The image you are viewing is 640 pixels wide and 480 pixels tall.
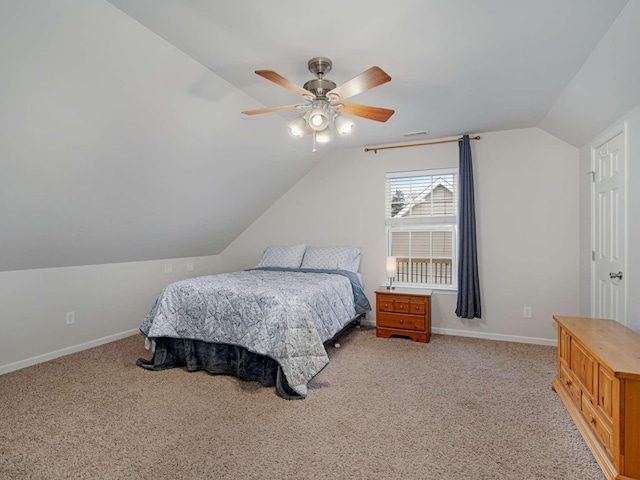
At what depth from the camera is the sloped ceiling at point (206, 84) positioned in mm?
1904

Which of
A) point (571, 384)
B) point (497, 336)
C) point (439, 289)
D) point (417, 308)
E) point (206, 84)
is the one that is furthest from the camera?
point (439, 289)

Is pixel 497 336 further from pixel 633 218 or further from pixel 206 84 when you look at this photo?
pixel 206 84

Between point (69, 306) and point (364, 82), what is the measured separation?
3576mm

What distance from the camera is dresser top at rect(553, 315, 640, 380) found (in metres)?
1.69

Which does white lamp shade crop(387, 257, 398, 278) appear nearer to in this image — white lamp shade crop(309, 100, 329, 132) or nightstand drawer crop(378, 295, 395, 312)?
nightstand drawer crop(378, 295, 395, 312)

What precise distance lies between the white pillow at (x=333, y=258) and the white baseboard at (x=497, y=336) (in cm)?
132

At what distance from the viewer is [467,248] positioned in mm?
4016

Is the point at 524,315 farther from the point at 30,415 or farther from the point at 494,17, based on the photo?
the point at 30,415

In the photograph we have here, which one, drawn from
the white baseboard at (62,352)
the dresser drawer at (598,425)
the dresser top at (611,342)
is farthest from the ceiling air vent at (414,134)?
the white baseboard at (62,352)

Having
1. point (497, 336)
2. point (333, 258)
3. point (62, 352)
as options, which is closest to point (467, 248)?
point (497, 336)

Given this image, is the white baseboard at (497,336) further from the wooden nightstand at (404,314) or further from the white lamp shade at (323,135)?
the white lamp shade at (323,135)

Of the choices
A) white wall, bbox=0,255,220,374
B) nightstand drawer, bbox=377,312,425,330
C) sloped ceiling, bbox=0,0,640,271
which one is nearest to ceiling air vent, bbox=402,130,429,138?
sloped ceiling, bbox=0,0,640,271

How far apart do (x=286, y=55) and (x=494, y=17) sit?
1.30 meters

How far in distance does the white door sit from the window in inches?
55.3
